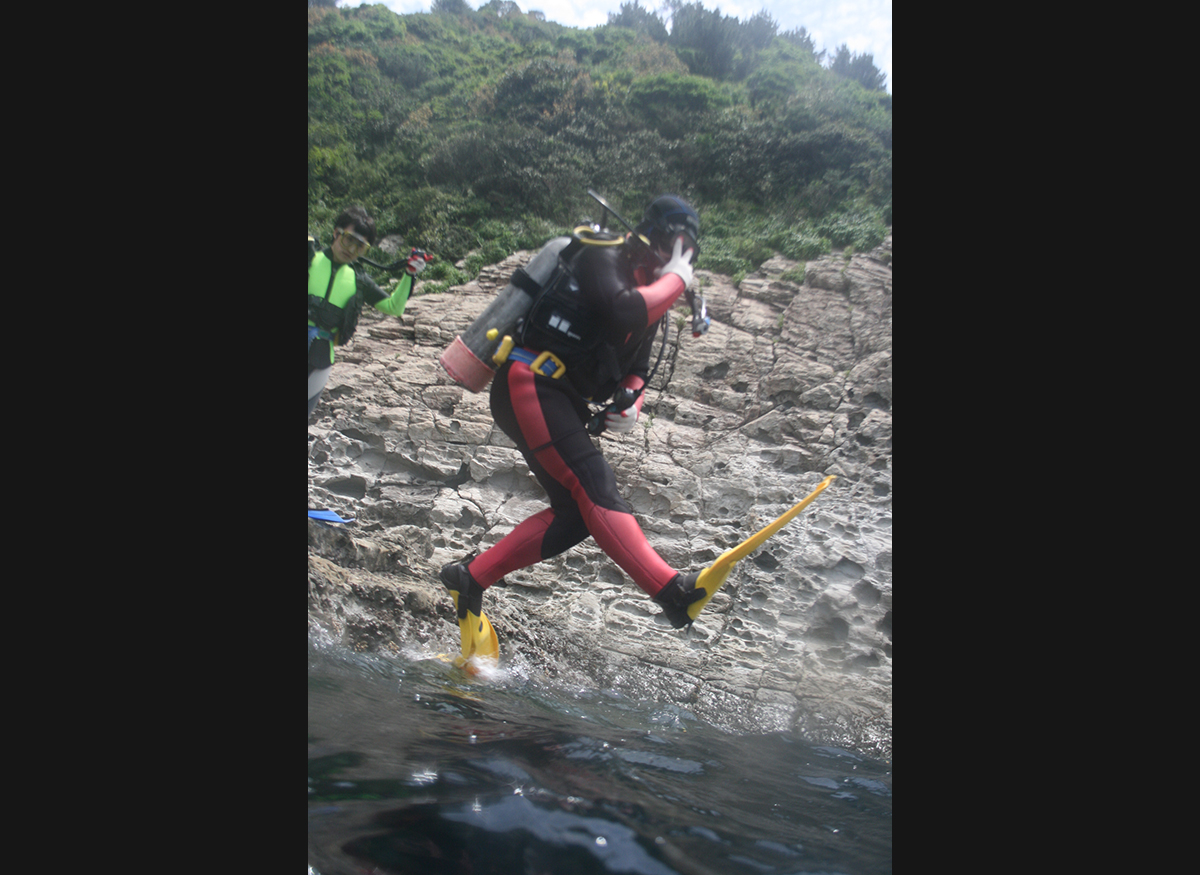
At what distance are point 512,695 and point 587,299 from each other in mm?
1541

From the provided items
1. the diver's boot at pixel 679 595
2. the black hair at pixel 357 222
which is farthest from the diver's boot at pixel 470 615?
the black hair at pixel 357 222

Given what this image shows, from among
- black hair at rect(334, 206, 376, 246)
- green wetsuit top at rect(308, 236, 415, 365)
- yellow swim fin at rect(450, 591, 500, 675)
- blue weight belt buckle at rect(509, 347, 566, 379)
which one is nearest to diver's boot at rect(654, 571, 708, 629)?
yellow swim fin at rect(450, 591, 500, 675)

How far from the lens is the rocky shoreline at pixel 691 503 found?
268cm

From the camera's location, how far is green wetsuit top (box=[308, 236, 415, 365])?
270 cm

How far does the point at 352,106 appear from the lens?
2.85 metres

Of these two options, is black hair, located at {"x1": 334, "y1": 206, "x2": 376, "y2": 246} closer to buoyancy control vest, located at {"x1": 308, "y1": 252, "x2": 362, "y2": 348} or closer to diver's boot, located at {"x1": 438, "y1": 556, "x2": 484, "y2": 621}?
buoyancy control vest, located at {"x1": 308, "y1": 252, "x2": 362, "y2": 348}

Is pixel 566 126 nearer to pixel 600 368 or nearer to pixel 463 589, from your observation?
pixel 600 368

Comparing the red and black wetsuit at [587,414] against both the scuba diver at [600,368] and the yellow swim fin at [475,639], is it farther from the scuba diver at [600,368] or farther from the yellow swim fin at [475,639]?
the yellow swim fin at [475,639]

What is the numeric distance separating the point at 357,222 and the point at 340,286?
0.28m

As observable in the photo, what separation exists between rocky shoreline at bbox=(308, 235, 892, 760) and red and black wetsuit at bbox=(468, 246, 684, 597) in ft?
1.07

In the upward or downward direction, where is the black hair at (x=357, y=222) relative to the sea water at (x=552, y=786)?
upward

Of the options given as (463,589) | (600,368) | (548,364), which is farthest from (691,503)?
(463,589)
